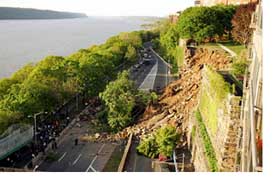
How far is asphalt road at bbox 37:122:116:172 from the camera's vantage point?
16.5ft

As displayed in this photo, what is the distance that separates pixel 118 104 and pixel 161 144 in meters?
1.62

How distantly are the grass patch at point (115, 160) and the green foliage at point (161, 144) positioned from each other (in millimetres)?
268

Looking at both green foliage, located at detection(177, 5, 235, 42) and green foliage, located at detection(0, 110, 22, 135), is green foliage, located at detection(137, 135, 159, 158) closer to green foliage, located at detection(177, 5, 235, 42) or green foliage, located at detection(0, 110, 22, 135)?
green foliage, located at detection(0, 110, 22, 135)

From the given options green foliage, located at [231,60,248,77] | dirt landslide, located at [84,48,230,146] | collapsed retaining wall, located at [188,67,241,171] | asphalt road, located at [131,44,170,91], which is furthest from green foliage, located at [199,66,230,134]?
asphalt road, located at [131,44,170,91]

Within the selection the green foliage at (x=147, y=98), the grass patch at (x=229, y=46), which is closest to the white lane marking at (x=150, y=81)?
the green foliage at (x=147, y=98)

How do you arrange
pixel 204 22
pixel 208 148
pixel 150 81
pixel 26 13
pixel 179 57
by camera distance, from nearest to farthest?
1. pixel 208 148
2. pixel 26 13
3. pixel 179 57
4. pixel 204 22
5. pixel 150 81

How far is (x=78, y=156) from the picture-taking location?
5.45m

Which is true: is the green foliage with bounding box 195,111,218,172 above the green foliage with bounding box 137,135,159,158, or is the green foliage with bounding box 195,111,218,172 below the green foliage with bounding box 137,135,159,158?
above

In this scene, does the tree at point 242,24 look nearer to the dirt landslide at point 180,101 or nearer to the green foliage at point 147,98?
the dirt landslide at point 180,101

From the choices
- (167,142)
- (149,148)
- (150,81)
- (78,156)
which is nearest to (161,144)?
(167,142)

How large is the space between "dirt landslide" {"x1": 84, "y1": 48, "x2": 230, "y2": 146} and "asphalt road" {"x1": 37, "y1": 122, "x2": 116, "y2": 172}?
0.74 feet

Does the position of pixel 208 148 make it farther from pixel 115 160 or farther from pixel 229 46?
pixel 229 46

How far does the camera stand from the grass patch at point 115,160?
4905 millimetres
